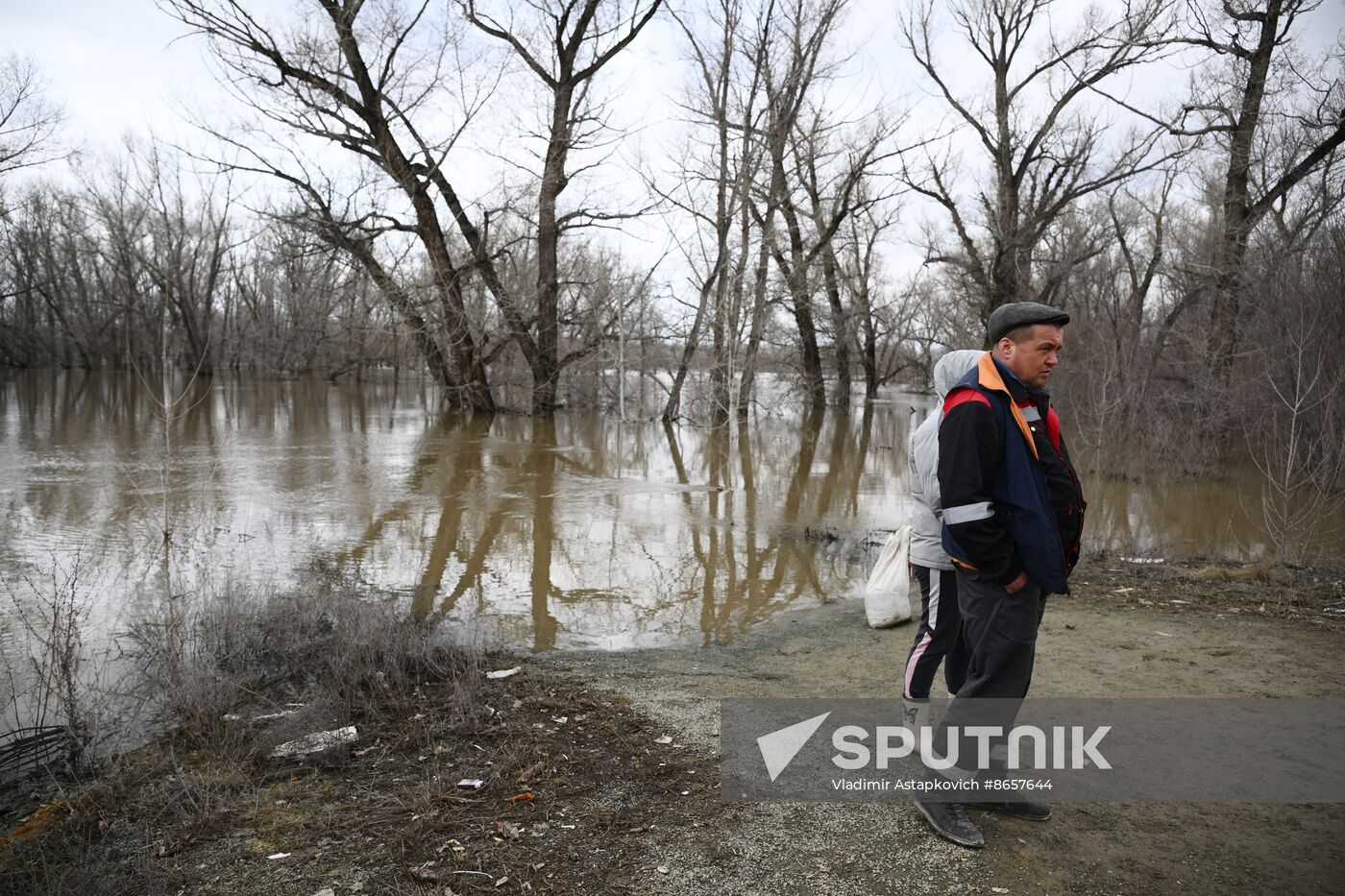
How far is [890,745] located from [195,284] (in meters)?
59.4

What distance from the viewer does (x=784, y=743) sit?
4.13 m

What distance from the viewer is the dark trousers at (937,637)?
3539 mm

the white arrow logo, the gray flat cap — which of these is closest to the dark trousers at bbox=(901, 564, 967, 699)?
the white arrow logo

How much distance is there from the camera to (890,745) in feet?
13.5

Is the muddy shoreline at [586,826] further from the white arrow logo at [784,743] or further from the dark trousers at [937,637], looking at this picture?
the dark trousers at [937,637]

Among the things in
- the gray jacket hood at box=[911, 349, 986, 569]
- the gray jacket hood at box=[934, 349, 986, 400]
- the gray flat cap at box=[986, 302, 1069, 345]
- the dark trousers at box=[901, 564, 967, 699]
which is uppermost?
the gray flat cap at box=[986, 302, 1069, 345]

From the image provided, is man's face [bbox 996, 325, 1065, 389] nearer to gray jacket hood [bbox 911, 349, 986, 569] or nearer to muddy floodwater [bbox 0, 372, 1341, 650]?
gray jacket hood [bbox 911, 349, 986, 569]

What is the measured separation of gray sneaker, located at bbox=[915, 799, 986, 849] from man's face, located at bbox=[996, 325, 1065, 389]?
165 cm

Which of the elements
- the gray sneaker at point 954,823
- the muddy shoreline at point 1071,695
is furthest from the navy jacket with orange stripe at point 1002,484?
the muddy shoreline at point 1071,695

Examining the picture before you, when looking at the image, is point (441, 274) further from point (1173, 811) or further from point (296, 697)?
point (1173, 811)

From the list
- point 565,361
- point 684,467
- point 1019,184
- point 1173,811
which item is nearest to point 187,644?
point 1173,811

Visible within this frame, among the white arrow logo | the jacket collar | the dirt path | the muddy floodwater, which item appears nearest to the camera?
the dirt path

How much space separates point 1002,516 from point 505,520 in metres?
8.71

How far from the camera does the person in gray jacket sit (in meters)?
3.42
